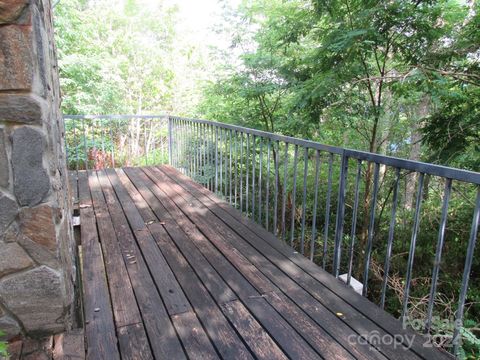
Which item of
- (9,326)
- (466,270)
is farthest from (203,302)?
(466,270)

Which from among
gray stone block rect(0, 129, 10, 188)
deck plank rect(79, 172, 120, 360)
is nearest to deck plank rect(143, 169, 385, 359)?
deck plank rect(79, 172, 120, 360)

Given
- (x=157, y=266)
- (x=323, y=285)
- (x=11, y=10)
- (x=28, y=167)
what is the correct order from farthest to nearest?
(x=157, y=266), (x=323, y=285), (x=28, y=167), (x=11, y=10)

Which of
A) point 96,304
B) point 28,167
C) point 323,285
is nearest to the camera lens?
point 28,167

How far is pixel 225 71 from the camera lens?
19.3ft

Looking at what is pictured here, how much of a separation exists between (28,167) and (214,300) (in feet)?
3.65

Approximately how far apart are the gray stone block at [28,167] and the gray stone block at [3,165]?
0.08 ft

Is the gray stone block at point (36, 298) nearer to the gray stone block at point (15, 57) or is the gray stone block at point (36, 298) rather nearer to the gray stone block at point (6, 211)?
the gray stone block at point (6, 211)

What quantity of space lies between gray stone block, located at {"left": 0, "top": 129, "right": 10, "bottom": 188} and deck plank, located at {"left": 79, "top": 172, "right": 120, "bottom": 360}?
769 mm

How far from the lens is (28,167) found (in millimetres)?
1314

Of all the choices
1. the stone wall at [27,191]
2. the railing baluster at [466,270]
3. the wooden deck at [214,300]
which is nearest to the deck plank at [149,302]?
the wooden deck at [214,300]

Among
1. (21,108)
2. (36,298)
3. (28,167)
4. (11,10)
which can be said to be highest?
(11,10)

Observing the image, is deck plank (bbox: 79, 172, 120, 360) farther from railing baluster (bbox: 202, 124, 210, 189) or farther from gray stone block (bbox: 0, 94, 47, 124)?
railing baluster (bbox: 202, 124, 210, 189)

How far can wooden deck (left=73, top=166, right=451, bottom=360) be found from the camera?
1.45m

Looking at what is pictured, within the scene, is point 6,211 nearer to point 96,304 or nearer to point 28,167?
point 28,167
